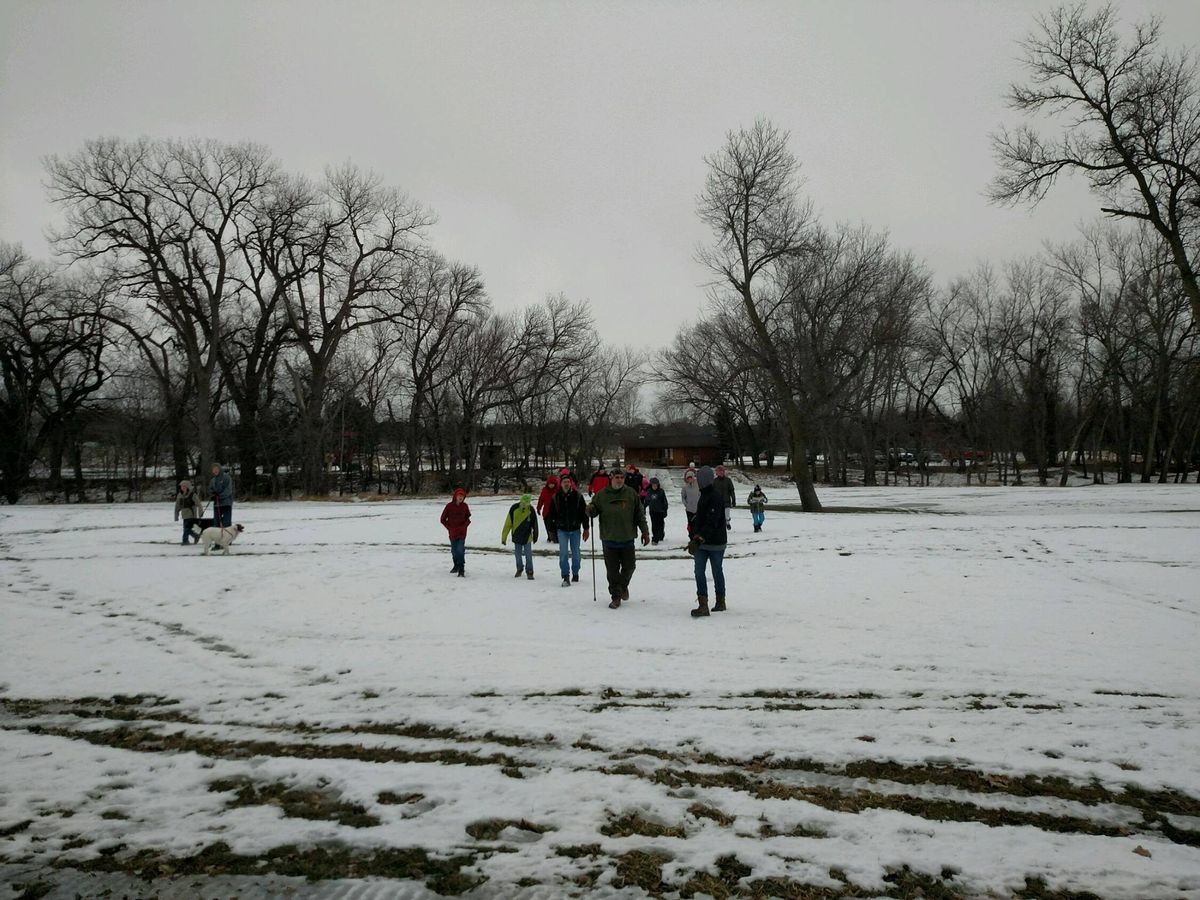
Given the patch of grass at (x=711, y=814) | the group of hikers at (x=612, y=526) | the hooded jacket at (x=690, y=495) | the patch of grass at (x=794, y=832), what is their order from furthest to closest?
the hooded jacket at (x=690, y=495)
the group of hikers at (x=612, y=526)
the patch of grass at (x=711, y=814)
the patch of grass at (x=794, y=832)

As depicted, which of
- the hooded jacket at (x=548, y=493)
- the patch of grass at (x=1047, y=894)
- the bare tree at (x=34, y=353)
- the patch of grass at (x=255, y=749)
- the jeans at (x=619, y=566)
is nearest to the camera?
the patch of grass at (x=1047, y=894)

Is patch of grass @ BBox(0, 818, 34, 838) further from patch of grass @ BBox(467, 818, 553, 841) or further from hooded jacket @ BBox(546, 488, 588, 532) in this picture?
hooded jacket @ BBox(546, 488, 588, 532)

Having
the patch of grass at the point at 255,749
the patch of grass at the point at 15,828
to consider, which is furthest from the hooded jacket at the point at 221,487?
the patch of grass at the point at 15,828

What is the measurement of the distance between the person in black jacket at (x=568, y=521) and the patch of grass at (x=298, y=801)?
681 cm

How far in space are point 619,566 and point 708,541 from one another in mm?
1415

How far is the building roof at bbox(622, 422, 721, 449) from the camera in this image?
280 ft

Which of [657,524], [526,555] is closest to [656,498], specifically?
[657,524]

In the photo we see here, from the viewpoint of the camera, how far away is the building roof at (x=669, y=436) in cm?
8544

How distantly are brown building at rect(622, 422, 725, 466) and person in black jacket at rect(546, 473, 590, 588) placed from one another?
235 feet

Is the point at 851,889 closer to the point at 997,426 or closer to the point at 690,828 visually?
the point at 690,828

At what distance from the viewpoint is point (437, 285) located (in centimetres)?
4169

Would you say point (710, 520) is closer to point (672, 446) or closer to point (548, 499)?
point (548, 499)

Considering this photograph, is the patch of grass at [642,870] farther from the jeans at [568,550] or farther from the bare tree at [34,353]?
the bare tree at [34,353]

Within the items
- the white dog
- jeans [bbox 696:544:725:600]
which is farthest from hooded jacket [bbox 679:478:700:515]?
the white dog
